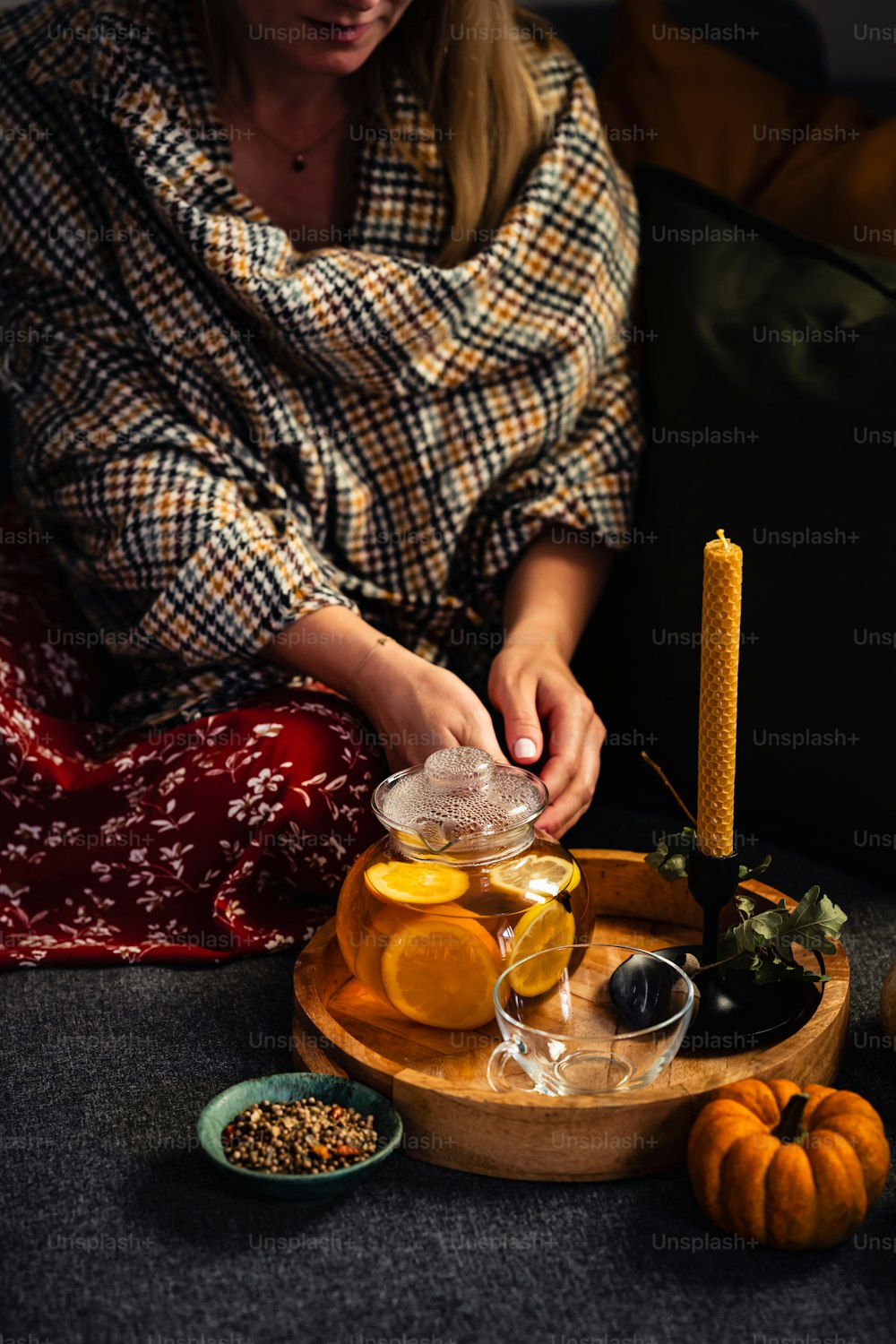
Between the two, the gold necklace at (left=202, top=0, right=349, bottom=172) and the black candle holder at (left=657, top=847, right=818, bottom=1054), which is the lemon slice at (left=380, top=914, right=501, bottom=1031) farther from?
the gold necklace at (left=202, top=0, right=349, bottom=172)

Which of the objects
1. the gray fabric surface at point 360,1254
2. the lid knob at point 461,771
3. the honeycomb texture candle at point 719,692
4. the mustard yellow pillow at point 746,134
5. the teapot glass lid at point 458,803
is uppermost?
the mustard yellow pillow at point 746,134

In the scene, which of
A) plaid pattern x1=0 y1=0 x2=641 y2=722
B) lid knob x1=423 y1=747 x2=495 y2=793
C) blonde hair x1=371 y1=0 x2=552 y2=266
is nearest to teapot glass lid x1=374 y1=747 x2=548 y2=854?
lid knob x1=423 y1=747 x2=495 y2=793

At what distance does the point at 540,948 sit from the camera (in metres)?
0.92

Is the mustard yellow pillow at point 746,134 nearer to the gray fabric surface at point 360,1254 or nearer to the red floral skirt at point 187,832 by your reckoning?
the red floral skirt at point 187,832

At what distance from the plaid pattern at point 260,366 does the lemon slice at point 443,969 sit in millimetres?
400

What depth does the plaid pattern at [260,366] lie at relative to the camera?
1222 millimetres

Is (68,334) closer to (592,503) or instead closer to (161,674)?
(161,674)

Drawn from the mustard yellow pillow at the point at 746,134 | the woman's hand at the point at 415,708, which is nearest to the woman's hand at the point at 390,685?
the woman's hand at the point at 415,708

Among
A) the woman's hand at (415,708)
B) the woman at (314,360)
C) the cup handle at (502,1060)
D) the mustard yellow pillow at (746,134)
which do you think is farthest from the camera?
the mustard yellow pillow at (746,134)

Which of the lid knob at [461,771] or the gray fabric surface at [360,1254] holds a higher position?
the lid knob at [461,771]

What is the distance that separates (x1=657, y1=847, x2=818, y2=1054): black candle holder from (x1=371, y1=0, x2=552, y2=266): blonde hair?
2.34ft

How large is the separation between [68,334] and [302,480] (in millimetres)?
275

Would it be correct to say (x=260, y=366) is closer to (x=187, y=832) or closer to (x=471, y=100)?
(x=471, y=100)

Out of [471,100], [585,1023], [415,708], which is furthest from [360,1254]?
[471,100]
